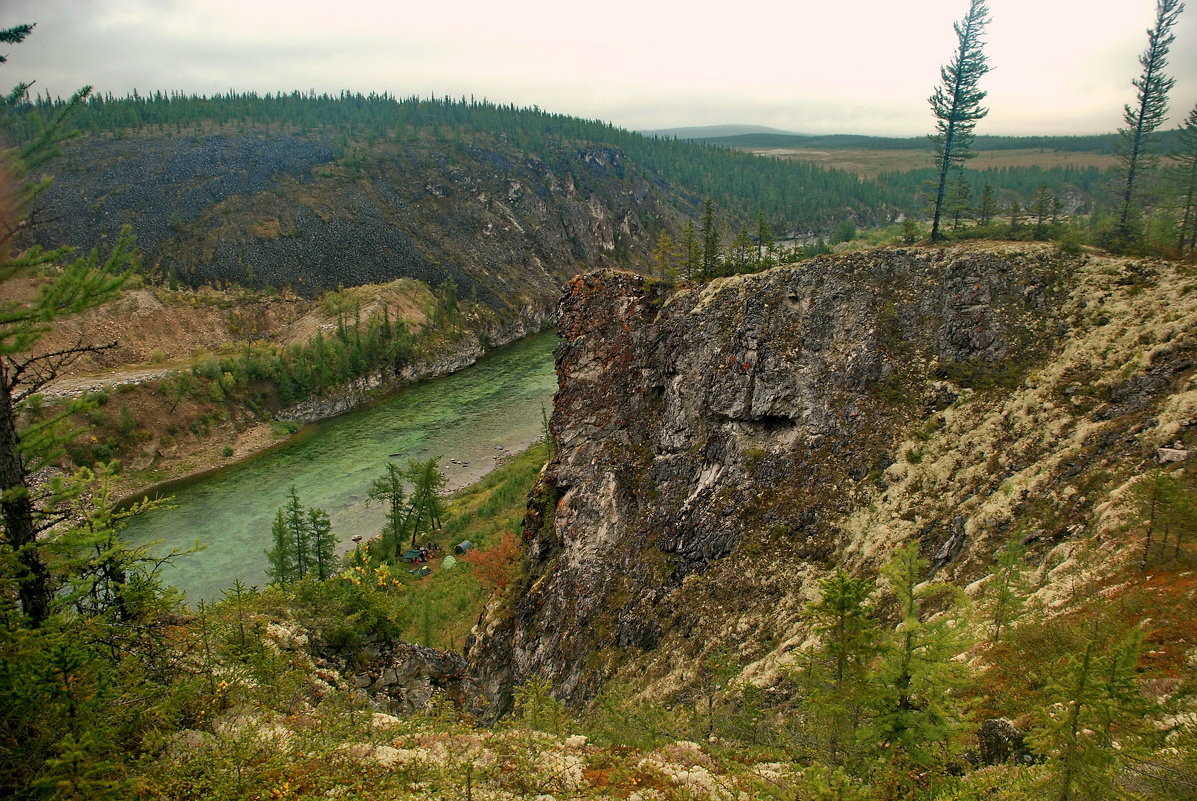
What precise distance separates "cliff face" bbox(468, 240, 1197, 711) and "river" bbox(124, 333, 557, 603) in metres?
31.3

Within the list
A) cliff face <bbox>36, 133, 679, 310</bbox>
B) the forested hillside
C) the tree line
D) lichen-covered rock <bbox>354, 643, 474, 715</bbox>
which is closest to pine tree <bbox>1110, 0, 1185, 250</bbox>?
the tree line

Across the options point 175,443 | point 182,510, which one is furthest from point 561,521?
point 175,443

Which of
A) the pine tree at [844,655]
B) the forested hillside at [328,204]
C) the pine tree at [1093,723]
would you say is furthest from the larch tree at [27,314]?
the forested hillside at [328,204]

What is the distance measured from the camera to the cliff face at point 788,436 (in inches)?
944

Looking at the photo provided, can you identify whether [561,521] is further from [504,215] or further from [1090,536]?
[504,215]

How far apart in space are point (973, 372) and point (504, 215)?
155 metres

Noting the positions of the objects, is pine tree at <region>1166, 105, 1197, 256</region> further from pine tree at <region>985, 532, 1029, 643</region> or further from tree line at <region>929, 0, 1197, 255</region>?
pine tree at <region>985, 532, 1029, 643</region>

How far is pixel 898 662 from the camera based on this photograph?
11.0 metres

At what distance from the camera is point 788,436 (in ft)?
105

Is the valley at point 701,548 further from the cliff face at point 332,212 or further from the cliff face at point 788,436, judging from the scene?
the cliff face at point 332,212

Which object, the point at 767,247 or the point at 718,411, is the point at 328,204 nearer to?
the point at 767,247

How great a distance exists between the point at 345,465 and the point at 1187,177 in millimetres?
83940

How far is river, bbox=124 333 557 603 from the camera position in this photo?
58.1 m

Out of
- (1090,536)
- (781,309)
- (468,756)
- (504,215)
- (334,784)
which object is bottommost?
(468,756)
